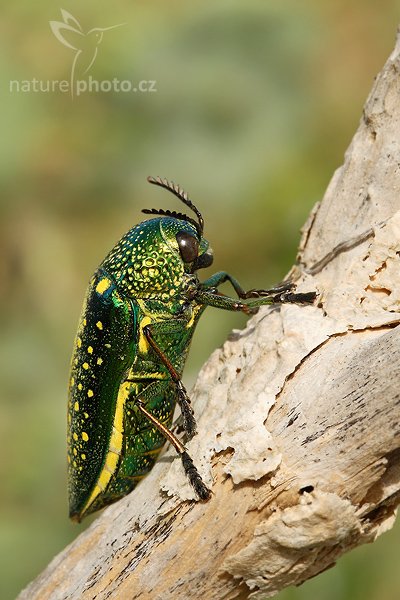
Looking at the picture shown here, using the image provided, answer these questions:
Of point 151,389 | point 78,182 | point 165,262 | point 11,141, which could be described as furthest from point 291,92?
point 151,389

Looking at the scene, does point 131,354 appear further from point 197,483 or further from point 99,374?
point 197,483

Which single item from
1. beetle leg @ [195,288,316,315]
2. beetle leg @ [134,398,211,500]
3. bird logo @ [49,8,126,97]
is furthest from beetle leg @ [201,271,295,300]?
bird logo @ [49,8,126,97]

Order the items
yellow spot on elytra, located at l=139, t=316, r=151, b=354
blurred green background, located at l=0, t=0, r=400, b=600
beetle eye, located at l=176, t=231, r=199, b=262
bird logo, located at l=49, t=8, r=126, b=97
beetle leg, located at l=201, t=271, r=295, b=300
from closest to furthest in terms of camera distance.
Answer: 1. beetle leg, located at l=201, t=271, r=295, b=300
2. yellow spot on elytra, located at l=139, t=316, r=151, b=354
3. beetle eye, located at l=176, t=231, r=199, b=262
4. blurred green background, located at l=0, t=0, r=400, b=600
5. bird logo, located at l=49, t=8, r=126, b=97

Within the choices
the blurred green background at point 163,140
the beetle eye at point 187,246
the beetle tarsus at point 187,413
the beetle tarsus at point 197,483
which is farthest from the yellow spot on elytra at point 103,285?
the blurred green background at point 163,140

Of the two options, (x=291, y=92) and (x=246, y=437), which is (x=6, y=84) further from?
(x=246, y=437)

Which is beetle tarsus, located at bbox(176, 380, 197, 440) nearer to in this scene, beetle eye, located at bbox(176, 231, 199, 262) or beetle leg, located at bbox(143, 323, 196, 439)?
Answer: beetle leg, located at bbox(143, 323, 196, 439)
